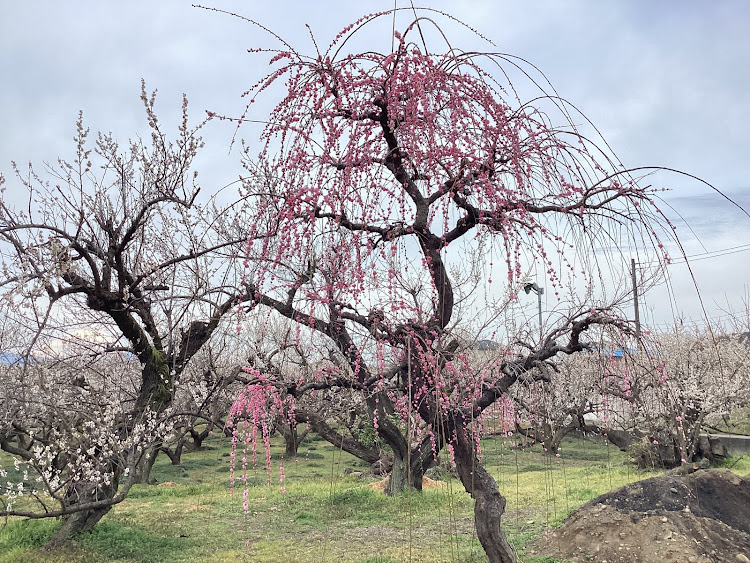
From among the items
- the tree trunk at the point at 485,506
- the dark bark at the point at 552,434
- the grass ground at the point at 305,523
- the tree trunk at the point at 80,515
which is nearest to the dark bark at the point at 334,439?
the grass ground at the point at 305,523

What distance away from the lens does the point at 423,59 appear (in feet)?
12.0

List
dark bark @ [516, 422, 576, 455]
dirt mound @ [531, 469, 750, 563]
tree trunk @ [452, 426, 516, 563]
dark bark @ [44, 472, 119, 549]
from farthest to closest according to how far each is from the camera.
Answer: dark bark @ [516, 422, 576, 455], dark bark @ [44, 472, 119, 549], dirt mound @ [531, 469, 750, 563], tree trunk @ [452, 426, 516, 563]

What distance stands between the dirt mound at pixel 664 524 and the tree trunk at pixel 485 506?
52.4 inches

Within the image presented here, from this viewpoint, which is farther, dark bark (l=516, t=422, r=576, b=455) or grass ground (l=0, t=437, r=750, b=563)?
dark bark (l=516, t=422, r=576, b=455)

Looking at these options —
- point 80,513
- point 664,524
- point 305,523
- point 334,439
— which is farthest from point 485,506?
point 334,439

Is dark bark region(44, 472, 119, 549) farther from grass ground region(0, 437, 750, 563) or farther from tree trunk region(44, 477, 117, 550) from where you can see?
grass ground region(0, 437, 750, 563)

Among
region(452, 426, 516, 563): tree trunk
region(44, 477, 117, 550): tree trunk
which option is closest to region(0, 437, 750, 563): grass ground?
region(44, 477, 117, 550): tree trunk

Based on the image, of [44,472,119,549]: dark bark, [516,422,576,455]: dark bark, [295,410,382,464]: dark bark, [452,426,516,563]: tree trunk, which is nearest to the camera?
[452,426,516,563]: tree trunk

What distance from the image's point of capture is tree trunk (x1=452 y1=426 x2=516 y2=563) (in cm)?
609

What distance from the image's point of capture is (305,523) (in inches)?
371

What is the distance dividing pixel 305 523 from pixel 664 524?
530 cm

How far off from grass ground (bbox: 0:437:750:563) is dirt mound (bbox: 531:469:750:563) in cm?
59

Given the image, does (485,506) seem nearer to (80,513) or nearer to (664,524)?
(664,524)

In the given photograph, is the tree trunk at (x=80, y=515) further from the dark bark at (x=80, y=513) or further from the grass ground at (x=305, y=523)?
the grass ground at (x=305, y=523)
